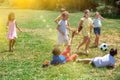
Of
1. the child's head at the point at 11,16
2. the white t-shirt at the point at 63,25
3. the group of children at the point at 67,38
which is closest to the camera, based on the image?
the group of children at the point at 67,38

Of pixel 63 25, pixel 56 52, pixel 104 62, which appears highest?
pixel 63 25

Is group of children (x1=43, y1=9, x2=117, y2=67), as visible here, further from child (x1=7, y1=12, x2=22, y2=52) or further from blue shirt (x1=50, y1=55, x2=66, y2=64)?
child (x1=7, y1=12, x2=22, y2=52)

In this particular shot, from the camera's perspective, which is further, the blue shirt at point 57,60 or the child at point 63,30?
the child at point 63,30

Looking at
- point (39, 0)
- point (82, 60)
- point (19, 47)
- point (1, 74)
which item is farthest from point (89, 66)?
point (39, 0)

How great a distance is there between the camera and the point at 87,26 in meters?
15.0

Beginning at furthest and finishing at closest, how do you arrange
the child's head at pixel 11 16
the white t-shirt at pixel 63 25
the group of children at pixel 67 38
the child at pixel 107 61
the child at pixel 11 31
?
the child at pixel 11 31 < the child's head at pixel 11 16 < the white t-shirt at pixel 63 25 < the group of children at pixel 67 38 < the child at pixel 107 61

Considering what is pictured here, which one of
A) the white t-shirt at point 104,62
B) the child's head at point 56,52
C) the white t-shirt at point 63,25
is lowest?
the white t-shirt at point 104,62

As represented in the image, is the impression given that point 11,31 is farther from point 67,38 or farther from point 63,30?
point 67,38

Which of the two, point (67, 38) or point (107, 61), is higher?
point (67, 38)

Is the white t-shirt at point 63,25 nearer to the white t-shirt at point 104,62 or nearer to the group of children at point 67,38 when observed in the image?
the group of children at point 67,38

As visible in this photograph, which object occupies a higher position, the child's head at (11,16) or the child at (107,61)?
the child's head at (11,16)

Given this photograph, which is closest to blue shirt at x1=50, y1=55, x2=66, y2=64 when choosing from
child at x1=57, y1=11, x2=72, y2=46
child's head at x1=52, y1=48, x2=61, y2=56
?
child's head at x1=52, y1=48, x2=61, y2=56

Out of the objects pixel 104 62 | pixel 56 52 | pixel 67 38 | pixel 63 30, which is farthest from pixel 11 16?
pixel 104 62

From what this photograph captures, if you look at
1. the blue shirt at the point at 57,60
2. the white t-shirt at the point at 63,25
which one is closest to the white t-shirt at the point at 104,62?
the blue shirt at the point at 57,60
